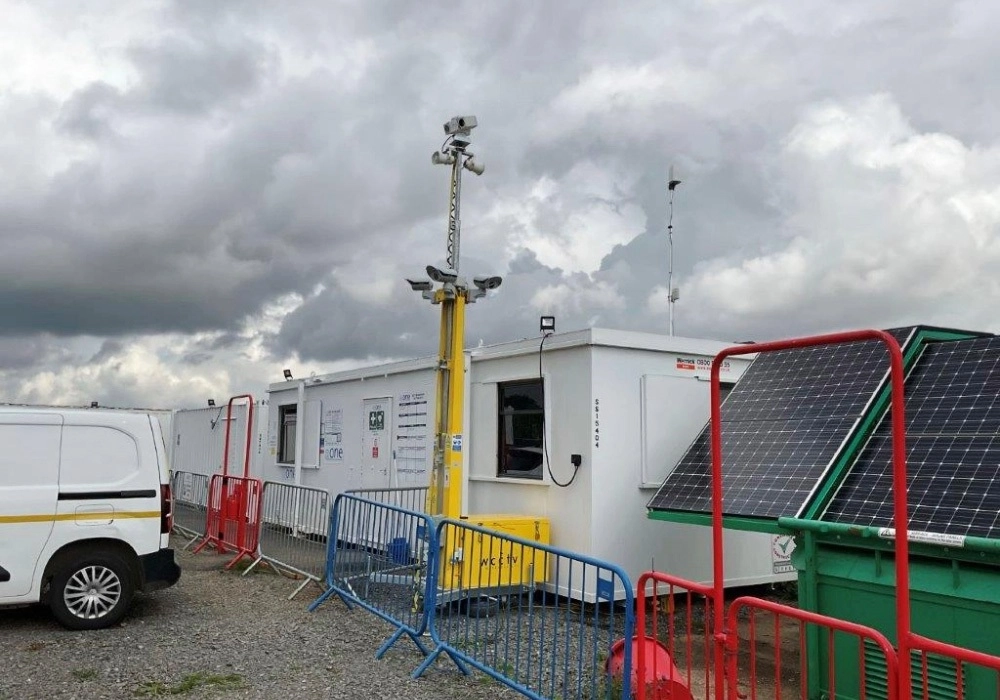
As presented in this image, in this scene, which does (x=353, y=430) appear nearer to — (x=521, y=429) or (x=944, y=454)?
(x=521, y=429)

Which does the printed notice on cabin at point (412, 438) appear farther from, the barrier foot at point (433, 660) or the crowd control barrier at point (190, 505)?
the barrier foot at point (433, 660)

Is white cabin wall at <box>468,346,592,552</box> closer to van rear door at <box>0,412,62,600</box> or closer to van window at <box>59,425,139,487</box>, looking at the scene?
van window at <box>59,425,139,487</box>

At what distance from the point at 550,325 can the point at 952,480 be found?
487 centimetres

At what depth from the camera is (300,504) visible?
406 inches

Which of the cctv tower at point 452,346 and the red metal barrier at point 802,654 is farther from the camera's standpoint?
the cctv tower at point 452,346

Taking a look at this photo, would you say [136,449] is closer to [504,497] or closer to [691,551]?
[504,497]

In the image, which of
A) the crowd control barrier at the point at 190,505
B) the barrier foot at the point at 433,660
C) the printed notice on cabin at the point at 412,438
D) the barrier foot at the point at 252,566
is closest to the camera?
the barrier foot at the point at 433,660

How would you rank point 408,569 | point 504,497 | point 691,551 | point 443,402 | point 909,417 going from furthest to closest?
point 504,497 → point 691,551 → point 443,402 → point 408,569 → point 909,417

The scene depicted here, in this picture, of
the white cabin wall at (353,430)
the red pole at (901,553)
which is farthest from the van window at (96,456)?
the red pole at (901,553)

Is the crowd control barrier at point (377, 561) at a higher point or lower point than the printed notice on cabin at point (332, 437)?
lower

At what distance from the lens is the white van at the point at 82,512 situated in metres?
7.43

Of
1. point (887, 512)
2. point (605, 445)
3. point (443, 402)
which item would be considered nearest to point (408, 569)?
point (443, 402)

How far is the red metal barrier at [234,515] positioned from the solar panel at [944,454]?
24.3ft

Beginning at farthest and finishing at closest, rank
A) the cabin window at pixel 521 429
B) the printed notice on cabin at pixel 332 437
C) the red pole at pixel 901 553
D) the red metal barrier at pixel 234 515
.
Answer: the printed notice on cabin at pixel 332 437 < the red metal barrier at pixel 234 515 < the cabin window at pixel 521 429 < the red pole at pixel 901 553
